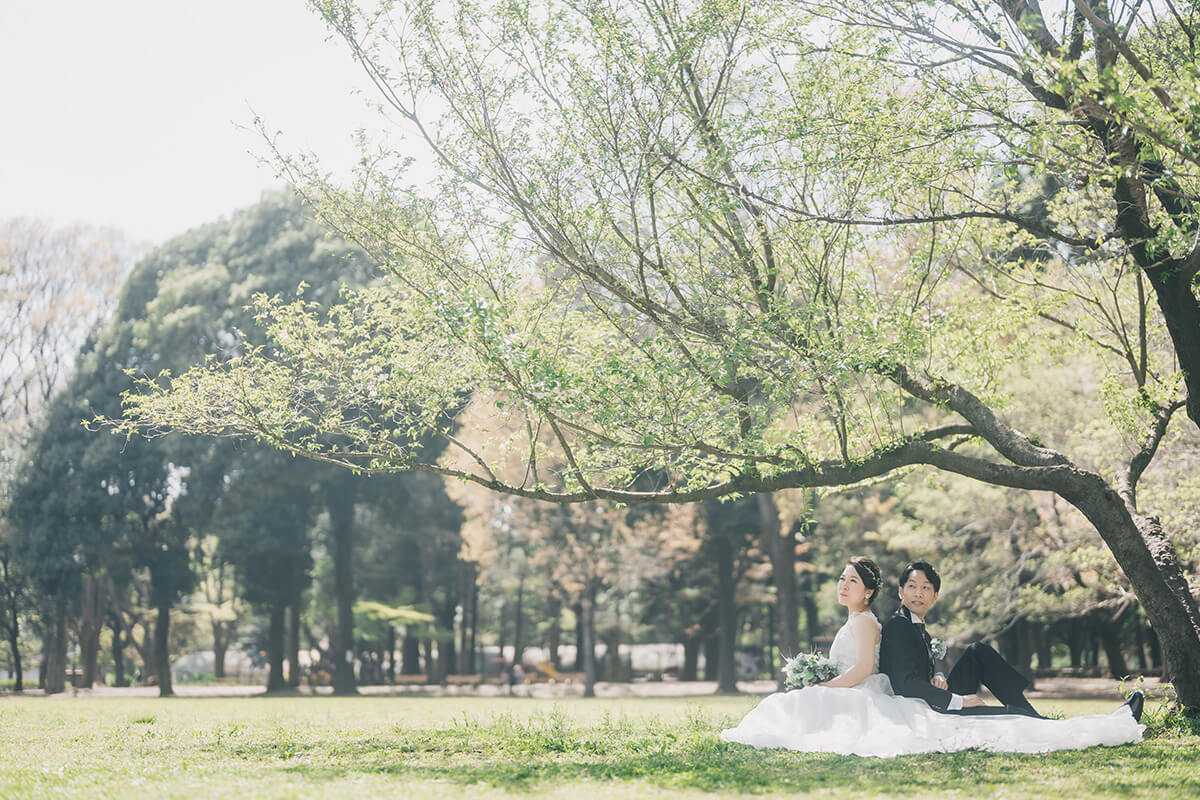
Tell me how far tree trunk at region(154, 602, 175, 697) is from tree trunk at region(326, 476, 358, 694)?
16.9 feet

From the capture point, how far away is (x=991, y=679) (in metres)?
8.77

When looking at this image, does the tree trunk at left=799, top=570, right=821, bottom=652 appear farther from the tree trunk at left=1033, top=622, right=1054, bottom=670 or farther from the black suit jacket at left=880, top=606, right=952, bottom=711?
the black suit jacket at left=880, top=606, right=952, bottom=711

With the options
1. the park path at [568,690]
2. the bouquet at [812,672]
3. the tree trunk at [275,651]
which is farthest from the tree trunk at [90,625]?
the bouquet at [812,672]

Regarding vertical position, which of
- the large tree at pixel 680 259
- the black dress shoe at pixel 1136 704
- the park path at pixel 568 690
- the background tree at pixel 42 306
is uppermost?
the background tree at pixel 42 306

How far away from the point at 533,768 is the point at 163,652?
94.2 ft

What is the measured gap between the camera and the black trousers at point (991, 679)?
8.71 metres

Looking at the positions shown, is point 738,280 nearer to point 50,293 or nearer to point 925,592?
point 925,592

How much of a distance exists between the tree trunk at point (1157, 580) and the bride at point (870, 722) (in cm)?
223

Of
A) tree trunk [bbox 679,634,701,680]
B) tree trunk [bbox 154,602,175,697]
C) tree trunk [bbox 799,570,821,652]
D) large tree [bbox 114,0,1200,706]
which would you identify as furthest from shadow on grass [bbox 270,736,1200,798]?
tree trunk [bbox 679,634,701,680]

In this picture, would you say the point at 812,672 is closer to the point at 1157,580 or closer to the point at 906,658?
the point at 906,658

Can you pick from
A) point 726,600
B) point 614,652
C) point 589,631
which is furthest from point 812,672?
point 614,652

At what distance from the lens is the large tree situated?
10.2 m

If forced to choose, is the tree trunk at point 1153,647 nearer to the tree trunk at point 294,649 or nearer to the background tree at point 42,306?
the tree trunk at point 294,649

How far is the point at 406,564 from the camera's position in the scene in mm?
44656
